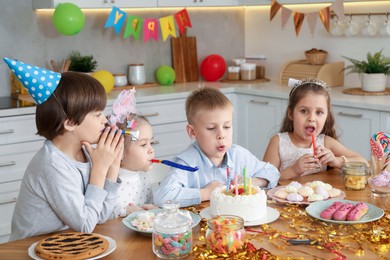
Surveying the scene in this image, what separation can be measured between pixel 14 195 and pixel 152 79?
5.03ft

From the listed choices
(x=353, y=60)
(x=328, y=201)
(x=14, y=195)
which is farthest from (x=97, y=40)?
(x=328, y=201)

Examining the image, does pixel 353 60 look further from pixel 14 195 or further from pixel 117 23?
pixel 14 195

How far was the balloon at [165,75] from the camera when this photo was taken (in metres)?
4.75

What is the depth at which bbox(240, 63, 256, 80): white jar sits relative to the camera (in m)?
4.86

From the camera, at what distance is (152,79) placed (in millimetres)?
4891

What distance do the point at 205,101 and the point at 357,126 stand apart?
1.74 m

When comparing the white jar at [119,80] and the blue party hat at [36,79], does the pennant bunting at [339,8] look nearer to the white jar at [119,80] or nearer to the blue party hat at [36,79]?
the white jar at [119,80]

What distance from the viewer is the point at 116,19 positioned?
438cm

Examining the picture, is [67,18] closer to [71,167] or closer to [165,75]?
[165,75]

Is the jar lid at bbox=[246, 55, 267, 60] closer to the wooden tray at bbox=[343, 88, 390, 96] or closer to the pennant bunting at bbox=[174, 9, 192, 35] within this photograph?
the pennant bunting at bbox=[174, 9, 192, 35]

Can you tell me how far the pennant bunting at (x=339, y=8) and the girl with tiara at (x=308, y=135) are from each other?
1428 millimetres

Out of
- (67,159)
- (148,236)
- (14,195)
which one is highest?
(67,159)

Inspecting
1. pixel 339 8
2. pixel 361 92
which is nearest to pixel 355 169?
pixel 361 92

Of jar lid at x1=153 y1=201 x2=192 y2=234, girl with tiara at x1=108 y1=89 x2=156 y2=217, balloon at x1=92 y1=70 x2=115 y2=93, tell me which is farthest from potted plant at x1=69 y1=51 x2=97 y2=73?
jar lid at x1=153 y1=201 x2=192 y2=234
